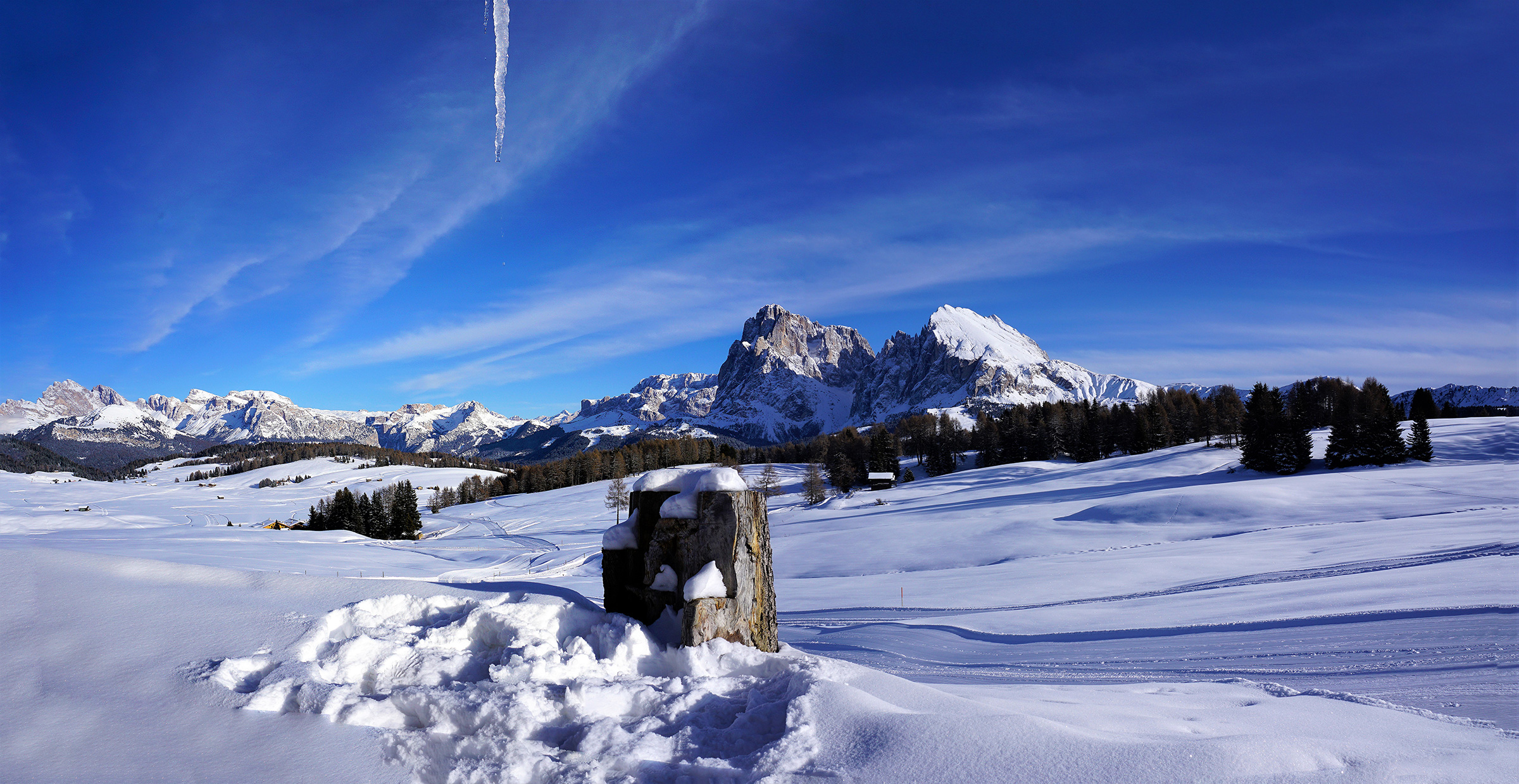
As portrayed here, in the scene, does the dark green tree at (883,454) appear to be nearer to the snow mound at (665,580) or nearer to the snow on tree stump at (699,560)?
the snow on tree stump at (699,560)

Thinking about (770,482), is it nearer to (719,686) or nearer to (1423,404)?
(1423,404)

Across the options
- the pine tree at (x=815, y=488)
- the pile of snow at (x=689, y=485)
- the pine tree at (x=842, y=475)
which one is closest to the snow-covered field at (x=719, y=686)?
the pile of snow at (x=689, y=485)

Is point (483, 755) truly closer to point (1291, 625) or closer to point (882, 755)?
point (882, 755)

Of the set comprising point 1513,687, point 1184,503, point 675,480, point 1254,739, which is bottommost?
point 1184,503

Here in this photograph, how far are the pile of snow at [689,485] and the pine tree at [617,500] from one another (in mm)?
54738

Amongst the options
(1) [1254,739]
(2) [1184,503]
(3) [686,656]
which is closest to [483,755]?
(3) [686,656]

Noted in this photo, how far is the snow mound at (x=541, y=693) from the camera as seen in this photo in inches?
151

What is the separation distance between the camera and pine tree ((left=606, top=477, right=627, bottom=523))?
201 ft

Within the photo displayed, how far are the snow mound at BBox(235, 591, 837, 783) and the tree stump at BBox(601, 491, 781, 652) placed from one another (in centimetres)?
33

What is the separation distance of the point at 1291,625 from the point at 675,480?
9.39m

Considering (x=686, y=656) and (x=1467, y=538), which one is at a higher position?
(x=686, y=656)

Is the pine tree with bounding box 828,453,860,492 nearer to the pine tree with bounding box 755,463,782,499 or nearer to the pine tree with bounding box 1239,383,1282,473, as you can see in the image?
the pine tree with bounding box 755,463,782,499

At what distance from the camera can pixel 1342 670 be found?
23.0 feet

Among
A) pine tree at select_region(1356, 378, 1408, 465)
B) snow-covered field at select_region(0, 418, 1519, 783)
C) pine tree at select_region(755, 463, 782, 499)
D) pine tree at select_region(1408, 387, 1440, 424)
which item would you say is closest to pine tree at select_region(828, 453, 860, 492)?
pine tree at select_region(755, 463, 782, 499)
